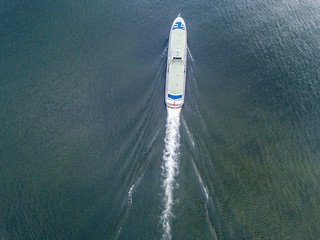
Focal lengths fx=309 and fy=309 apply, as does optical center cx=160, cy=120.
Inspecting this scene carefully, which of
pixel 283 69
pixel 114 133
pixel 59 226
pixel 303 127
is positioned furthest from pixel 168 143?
pixel 283 69

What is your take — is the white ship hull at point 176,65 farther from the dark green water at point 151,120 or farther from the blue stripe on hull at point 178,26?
the dark green water at point 151,120

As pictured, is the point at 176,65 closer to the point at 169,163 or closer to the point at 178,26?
the point at 178,26

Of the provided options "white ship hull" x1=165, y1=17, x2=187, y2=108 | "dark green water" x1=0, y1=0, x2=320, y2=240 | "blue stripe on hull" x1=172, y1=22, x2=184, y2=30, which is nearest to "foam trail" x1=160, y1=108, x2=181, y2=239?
"dark green water" x1=0, y1=0, x2=320, y2=240

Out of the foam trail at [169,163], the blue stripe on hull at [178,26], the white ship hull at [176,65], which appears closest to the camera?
the foam trail at [169,163]

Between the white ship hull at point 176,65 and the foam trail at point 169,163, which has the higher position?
the white ship hull at point 176,65

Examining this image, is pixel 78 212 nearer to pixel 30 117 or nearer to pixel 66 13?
pixel 30 117

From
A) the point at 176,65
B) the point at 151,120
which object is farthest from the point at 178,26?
the point at 151,120

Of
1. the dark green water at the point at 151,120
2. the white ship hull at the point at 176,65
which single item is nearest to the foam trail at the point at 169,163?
the dark green water at the point at 151,120
